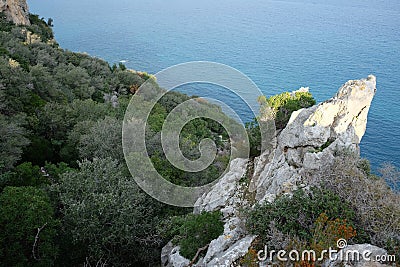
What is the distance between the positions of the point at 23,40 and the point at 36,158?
32520 mm

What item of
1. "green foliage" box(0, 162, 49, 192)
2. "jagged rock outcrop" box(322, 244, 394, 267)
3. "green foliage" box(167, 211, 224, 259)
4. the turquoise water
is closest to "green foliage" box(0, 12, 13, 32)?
the turquoise water

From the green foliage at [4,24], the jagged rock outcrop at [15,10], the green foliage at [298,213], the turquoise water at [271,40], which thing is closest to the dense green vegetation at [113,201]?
the green foliage at [298,213]

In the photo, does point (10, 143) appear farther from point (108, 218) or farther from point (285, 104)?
point (285, 104)

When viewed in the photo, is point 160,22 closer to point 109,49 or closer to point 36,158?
point 109,49

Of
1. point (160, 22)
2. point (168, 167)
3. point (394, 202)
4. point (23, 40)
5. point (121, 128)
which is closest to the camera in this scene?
point (394, 202)

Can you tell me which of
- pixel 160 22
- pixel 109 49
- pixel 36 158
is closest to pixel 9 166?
pixel 36 158

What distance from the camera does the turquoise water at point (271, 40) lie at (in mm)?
60031

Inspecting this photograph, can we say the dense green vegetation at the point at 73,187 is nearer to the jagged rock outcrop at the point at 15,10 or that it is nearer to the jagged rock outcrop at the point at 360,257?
the jagged rock outcrop at the point at 360,257

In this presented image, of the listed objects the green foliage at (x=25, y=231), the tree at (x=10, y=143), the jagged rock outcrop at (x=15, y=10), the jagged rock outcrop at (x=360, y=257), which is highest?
the jagged rock outcrop at (x=15, y=10)

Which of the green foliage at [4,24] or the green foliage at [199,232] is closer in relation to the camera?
the green foliage at [199,232]

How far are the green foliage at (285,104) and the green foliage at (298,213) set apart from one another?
855 centimetres

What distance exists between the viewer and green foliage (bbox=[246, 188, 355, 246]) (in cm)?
1008

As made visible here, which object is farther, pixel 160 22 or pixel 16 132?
pixel 160 22

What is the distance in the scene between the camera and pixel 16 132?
21359mm
